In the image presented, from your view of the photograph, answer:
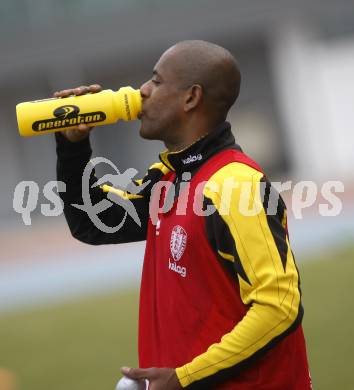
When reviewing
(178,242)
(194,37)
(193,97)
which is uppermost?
(193,97)

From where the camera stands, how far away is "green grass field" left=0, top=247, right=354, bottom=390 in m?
6.98

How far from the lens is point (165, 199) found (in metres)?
3.41

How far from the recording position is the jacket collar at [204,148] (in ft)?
→ 10.7

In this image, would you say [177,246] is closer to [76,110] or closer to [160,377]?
[160,377]

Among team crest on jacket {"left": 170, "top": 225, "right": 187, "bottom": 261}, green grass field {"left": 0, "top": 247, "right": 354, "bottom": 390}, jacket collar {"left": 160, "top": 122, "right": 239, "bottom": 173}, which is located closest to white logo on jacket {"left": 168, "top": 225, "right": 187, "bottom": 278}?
team crest on jacket {"left": 170, "top": 225, "right": 187, "bottom": 261}

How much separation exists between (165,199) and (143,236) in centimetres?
42

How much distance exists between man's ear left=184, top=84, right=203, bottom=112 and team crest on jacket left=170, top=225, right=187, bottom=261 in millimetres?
448

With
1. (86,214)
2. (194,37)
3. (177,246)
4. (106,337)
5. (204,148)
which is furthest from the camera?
(194,37)

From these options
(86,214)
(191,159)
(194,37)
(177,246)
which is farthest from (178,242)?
(194,37)

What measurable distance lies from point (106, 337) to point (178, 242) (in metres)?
5.64

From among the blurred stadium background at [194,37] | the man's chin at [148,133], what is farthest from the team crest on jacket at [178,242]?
the blurred stadium background at [194,37]

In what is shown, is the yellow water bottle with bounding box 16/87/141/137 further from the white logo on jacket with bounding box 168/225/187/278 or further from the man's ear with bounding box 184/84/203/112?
the white logo on jacket with bounding box 168/225/187/278

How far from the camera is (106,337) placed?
8.63 metres

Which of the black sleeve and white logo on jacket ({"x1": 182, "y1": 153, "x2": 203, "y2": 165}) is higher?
white logo on jacket ({"x1": 182, "y1": 153, "x2": 203, "y2": 165})
